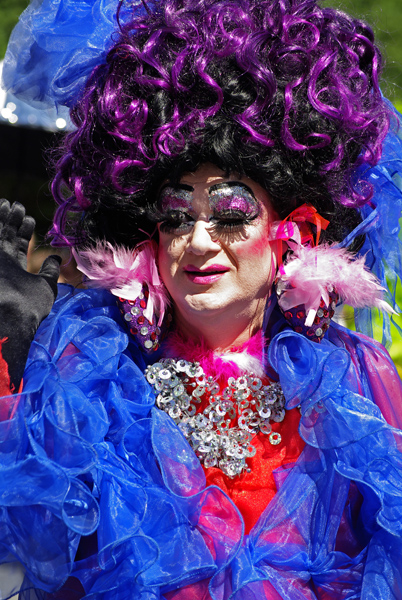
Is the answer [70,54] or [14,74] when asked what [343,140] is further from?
[14,74]

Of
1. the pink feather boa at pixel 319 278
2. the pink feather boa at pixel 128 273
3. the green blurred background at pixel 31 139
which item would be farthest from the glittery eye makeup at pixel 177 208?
the green blurred background at pixel 31 139

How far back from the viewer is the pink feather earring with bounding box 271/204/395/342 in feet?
5.29

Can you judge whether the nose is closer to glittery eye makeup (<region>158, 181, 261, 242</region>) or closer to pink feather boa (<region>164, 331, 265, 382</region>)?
glittery eye makeup (<region>158, 181, 261, 242</region>)

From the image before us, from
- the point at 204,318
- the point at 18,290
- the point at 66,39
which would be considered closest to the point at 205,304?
the point at 204,318

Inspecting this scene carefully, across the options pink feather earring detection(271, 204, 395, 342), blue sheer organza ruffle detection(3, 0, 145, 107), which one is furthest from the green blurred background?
pink feather earring detection(271, 204, 395, 342)

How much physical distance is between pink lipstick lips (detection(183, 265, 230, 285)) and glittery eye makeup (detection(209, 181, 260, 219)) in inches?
5.3


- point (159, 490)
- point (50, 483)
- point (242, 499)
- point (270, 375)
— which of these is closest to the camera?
point (50, 483)

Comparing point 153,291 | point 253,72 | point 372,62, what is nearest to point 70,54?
point 253,72

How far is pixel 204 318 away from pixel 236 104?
21.0 inches

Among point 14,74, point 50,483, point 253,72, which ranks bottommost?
point 50,483

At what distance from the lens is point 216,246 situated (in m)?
1.55

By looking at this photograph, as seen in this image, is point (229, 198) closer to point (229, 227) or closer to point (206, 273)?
point (229, 227)

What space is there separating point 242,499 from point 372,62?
1.17m

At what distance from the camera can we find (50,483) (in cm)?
130
